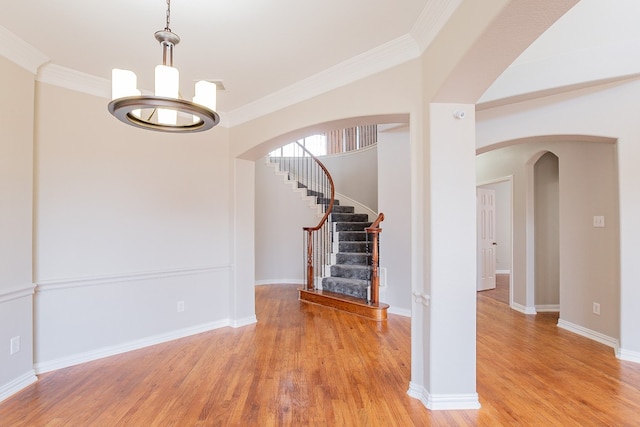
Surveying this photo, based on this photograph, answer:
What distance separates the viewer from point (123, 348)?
3.33m

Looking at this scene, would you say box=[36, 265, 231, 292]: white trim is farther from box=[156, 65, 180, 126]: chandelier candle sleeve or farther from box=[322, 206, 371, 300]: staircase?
box=[156, 65, 180, 126]: chandelier candle sleeve

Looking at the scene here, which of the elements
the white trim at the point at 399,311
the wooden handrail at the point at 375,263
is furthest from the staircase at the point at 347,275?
the white trim at the point at 399,311

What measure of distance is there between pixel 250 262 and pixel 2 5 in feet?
10.5

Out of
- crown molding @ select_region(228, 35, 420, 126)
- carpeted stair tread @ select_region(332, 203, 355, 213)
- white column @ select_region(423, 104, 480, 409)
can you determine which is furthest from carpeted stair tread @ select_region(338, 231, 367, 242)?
white column @ select_region(423, 104, 480, 409)

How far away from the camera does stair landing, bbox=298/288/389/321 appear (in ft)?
14.5

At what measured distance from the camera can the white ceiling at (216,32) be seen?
2.15 metres

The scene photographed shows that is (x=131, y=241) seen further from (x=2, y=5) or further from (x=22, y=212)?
(x=2, y=5)

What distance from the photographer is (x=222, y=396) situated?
2.48 metres

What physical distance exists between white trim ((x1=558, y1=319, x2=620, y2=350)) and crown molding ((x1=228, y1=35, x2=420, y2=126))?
11.5ft

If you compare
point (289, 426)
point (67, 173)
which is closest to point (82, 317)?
point (67, 173)

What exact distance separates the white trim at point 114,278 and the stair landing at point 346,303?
5.68 feet

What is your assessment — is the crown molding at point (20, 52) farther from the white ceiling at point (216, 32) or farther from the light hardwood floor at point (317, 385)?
the light hardwood floor at point (317, 385)

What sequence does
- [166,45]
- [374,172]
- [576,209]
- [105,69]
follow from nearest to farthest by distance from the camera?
[166,45] → [105,69] → [576,209] → [374,172]

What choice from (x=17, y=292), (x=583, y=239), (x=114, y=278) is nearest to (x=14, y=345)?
(x=17, y=292)
